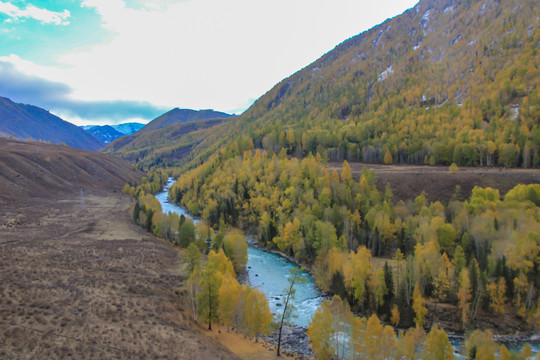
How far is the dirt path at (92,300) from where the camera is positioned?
27734mm

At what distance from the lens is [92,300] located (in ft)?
121

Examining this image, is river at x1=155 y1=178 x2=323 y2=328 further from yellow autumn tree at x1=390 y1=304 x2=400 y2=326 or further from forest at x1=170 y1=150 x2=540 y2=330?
yellow autumn tree at x1=390 y1=304 x2=400 y2=326

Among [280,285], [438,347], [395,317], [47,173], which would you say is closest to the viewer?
[438,347]

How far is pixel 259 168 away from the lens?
115375 millimetres

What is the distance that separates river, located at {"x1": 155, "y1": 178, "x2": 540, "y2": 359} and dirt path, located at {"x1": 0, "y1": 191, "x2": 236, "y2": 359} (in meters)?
15.3

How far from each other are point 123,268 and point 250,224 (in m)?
51.4

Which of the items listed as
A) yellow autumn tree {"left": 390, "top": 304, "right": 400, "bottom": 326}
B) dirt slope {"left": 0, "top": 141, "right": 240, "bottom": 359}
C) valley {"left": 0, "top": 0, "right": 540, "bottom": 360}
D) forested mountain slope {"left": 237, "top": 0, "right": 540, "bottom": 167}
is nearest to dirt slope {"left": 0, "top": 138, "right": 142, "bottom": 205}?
valley {"left": 0, "top": 0, "right": 540, "bottom": 360}

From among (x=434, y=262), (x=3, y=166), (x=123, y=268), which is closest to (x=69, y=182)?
(x=3, y=166)

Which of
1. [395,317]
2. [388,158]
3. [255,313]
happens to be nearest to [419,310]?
[395,317]

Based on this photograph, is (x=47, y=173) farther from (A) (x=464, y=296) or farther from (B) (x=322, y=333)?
(A) (x=464, y=296)

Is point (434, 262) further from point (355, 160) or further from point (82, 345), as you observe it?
point (355, 160)

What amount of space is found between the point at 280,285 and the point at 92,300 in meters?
32.5

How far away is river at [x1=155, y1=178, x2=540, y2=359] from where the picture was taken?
47375 millimetres

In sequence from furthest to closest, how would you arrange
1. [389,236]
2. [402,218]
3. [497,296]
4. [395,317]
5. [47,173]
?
Answer: [47,173] < [402,218] < [389,236] < [497,296] < [395,317]
